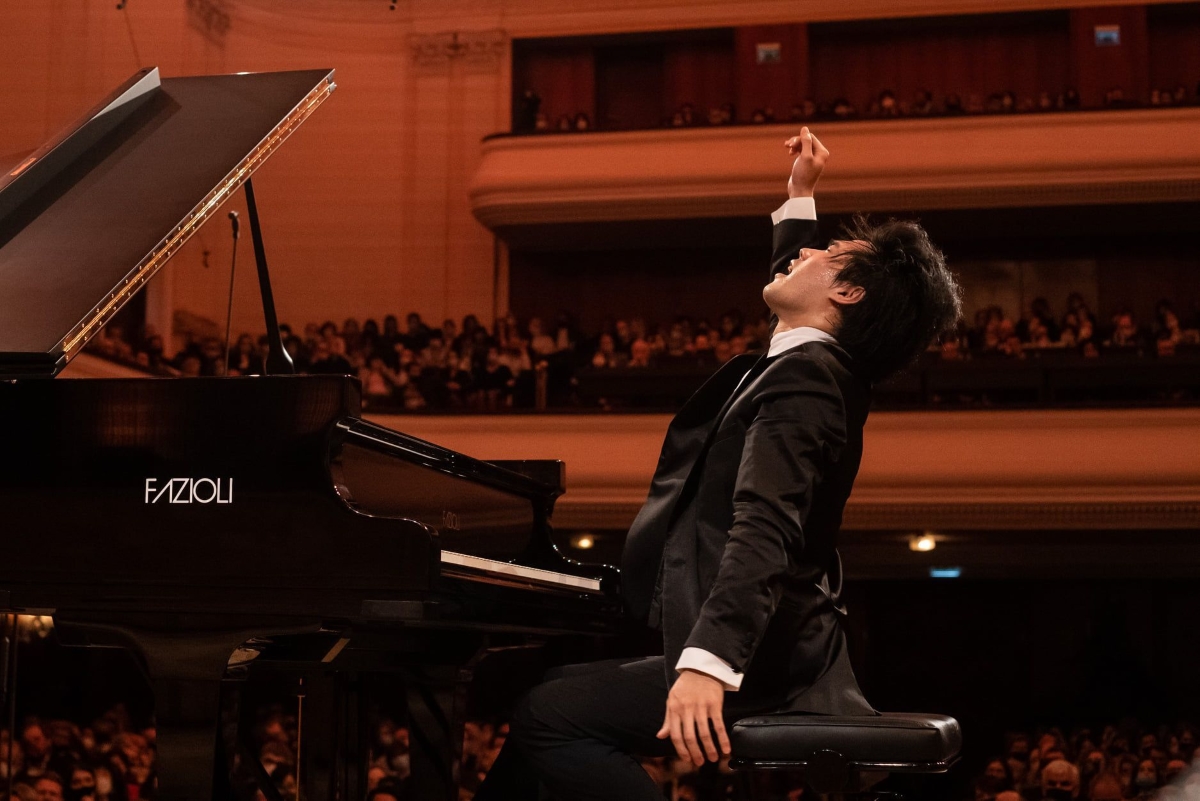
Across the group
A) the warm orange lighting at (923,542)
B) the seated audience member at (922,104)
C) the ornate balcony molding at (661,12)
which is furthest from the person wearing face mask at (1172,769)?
the ornate balcony molding at (661,12)

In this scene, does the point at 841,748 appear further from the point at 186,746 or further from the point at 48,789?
the point at 48,789

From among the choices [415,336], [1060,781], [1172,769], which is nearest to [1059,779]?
[1060,781]

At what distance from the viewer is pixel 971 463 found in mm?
9016

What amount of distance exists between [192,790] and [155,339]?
8179mm

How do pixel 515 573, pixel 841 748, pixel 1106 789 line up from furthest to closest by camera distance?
pixel 1106 789, pixel 515 573, pixel 841 748

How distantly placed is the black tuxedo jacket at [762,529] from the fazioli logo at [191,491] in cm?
71

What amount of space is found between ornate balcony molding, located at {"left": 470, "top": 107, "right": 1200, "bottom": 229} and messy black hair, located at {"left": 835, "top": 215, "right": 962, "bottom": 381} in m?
8.76

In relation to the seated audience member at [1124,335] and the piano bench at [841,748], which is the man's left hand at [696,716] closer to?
the piano bench at [841,748]

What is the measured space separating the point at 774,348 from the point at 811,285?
0.49 ft

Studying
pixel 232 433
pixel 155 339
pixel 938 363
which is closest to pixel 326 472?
pixel 232 433

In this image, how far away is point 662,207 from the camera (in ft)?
37.6

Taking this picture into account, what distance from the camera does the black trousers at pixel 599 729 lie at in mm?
2238

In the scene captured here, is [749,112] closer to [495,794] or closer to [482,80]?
[482,80]

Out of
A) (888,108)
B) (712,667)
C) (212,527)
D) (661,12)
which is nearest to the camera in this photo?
(712,667)
